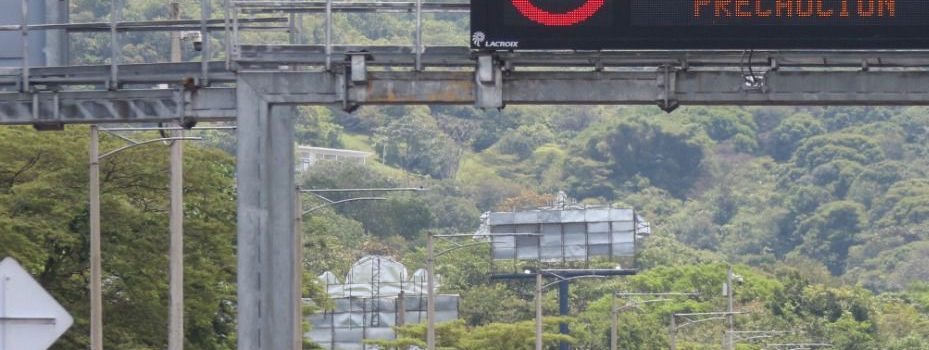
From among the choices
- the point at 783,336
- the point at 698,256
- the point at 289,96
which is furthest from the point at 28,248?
the point at 698,256

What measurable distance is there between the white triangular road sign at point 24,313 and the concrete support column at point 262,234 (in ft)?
25.7

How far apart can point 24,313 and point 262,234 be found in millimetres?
7999

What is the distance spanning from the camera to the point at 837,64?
26.5 metres

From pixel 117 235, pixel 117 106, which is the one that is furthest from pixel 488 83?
pixel 117 235

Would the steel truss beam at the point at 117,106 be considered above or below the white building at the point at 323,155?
above

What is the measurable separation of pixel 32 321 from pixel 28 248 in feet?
118

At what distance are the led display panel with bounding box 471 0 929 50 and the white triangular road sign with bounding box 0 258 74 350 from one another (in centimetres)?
804

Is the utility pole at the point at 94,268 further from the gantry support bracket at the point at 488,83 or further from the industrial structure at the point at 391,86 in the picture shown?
the gantry support bracket at the point at 488,83

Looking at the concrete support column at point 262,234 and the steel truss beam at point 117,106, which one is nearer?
the concrete support column at point 262,234

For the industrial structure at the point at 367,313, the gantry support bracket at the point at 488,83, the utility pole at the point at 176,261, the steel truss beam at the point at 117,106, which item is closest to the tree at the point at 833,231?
the industrial structure at the point at 367,313

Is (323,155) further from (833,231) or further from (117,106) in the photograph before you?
(117,106)

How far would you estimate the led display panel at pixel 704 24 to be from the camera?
25.3 m

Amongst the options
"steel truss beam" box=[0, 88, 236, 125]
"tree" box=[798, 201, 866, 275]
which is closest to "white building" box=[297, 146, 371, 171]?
"tree" box=[798, 201, 866, 275]

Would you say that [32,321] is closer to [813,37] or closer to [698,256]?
[813,37]
